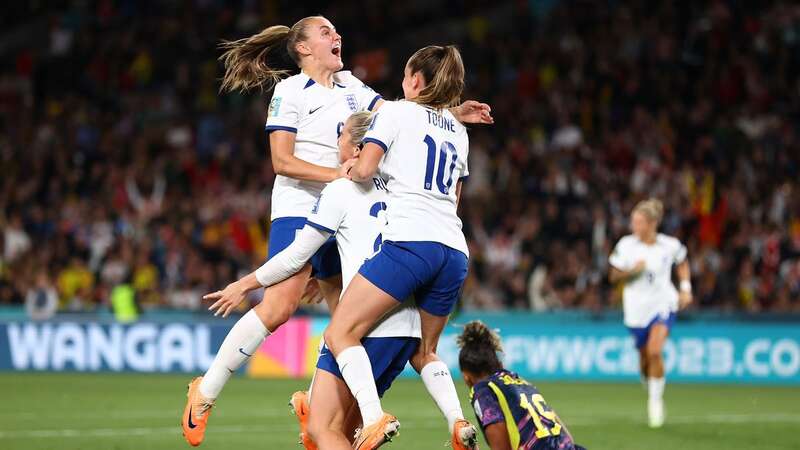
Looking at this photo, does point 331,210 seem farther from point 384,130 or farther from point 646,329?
point 646,329

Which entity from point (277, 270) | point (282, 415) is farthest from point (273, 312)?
point (282, 415)

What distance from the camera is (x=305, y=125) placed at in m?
8.22

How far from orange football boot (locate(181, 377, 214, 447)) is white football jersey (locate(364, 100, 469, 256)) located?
1.68m

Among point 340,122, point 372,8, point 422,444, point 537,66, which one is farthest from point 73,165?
point 340,122

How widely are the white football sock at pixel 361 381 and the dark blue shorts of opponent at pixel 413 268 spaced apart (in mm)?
388

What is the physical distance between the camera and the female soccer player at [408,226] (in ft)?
22.8

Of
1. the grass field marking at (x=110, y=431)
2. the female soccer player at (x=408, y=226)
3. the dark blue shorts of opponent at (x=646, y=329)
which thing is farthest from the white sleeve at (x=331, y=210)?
the dark blue shorts of opponent at (x=646, y=329)

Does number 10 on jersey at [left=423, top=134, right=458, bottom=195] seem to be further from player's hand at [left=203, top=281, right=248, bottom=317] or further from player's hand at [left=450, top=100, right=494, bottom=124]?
player's hand at [left=203, top=281, right=248, bottom=317]

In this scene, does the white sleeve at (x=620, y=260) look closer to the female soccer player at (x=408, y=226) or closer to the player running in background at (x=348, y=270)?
the player running in background at (x=348, y=270)

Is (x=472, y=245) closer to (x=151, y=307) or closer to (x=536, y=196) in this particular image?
(x=536, y=196)

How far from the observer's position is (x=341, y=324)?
703cm

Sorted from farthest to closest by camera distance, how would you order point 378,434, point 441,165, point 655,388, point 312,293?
point 655,388, point 312,293, point 441,165, point 378,434

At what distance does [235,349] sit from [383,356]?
1131 millimetres

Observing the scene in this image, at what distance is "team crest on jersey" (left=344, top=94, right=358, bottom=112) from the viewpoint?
8320 mm
